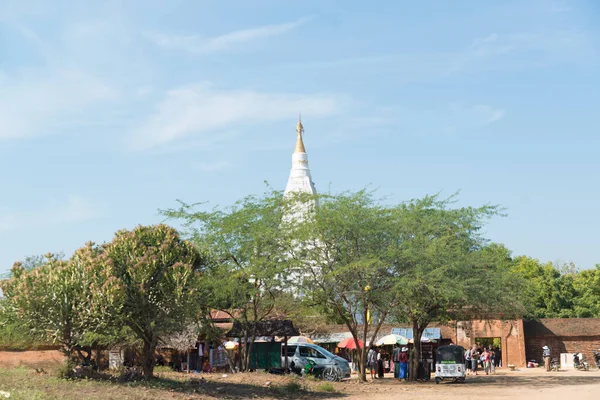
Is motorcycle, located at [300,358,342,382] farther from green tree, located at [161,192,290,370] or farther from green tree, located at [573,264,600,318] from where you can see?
green tree, located at [573,264,600,318]

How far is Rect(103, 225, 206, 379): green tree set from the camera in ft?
70.5

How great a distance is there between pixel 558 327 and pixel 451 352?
15235 mm

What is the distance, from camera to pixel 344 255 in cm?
2917

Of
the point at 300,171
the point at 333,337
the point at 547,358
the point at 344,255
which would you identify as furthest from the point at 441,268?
the point at 300,171

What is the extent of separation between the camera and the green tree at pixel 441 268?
28.4 meters

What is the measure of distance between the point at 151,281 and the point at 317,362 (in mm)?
12045

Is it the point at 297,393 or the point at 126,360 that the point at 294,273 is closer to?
the point at 297,393

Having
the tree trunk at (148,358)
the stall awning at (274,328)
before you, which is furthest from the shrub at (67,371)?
the stall awning at (274,328)

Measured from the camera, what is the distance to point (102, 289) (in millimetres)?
20500

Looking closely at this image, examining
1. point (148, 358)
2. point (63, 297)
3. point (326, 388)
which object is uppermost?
point (63, 297)

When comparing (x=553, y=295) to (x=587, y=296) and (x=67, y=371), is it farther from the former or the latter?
(x=67, y=371)

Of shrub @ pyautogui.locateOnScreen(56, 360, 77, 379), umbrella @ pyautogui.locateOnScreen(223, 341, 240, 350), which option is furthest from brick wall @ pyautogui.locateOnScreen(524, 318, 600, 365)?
shrub @ pyautogui.locateOnScreen(56, 360, 77, 379)

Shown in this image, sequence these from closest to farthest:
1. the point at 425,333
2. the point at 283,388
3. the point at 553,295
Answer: the point at 283,388 → the point at 425,333 → the point at 553,295

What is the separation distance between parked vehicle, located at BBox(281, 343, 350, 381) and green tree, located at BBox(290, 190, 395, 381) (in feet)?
4.21
